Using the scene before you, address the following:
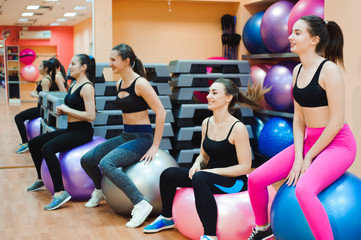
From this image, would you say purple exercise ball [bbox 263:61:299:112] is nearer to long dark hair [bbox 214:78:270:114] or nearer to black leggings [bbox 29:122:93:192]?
long dark hair [bbox 214:78:270:114]

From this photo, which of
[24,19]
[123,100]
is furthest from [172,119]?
[24,19]

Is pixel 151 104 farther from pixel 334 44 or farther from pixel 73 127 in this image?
pixel 334 44

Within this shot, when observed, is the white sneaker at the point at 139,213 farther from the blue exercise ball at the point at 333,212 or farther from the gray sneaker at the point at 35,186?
the gray sneaker at the point at 35,186

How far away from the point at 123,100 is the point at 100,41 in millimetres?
2347

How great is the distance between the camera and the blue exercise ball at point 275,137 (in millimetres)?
4734

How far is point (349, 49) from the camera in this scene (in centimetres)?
391

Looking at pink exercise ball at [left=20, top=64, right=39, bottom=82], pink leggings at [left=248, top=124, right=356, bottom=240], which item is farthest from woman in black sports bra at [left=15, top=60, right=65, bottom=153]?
pink leggings at [left=248, top=124, right=356, bottom=240]

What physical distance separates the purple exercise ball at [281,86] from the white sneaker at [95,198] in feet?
7.37

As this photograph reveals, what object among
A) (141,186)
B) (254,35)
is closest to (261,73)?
(254,35)

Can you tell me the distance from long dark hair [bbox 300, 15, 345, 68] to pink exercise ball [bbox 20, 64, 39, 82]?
434 cm

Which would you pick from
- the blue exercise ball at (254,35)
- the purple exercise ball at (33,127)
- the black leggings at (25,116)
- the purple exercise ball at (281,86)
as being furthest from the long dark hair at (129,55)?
the black leggings at (25,116)

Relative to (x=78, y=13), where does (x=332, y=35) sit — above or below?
below

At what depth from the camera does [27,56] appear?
566 cm

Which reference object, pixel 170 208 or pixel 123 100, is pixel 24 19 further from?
pixel 170 208
